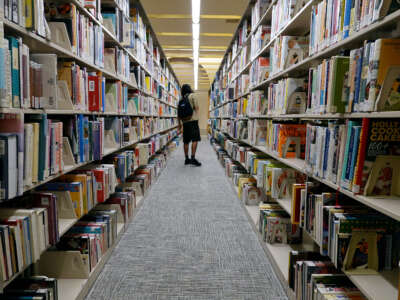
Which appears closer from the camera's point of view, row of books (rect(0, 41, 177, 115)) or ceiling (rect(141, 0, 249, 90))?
row of books (rect(0, 41, 177, 115))

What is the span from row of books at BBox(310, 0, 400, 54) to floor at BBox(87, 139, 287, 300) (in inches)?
58.1

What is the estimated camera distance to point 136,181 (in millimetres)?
3340

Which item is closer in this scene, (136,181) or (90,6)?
(90,6)

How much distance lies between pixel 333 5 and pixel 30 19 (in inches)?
54.7

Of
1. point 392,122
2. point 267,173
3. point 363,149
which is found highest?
point 392,122

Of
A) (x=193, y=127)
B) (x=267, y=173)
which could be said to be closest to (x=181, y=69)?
(x=193, y=127)

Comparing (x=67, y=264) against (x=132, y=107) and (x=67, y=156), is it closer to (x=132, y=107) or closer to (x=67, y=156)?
(x=67, y=156)

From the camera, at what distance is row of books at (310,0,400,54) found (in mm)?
1018

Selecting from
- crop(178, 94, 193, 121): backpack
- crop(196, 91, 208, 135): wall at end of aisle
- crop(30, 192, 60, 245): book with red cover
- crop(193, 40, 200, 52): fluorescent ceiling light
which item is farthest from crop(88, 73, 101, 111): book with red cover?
crop(196, 91, 208, 135): wall at end of aisle

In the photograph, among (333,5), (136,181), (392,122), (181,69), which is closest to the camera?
(392,122)

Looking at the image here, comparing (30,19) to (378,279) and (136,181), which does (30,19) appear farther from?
(136,181)

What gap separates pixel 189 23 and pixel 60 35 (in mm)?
4148

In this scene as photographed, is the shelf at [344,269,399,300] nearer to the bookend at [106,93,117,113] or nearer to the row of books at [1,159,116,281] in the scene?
the row of books at [1,159,116,281]

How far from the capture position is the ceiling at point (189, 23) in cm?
443
